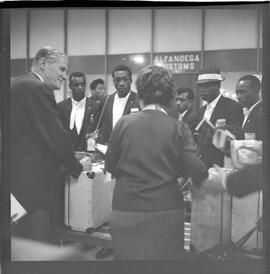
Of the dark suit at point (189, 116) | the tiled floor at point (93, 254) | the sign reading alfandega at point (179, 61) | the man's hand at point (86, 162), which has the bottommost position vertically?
the tiled floor at point (93, 254)

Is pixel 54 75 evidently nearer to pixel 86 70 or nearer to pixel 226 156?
pixel 86 70

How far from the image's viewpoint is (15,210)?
10.9ft

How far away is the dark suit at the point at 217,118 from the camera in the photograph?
317 cm

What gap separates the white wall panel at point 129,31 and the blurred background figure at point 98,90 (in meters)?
0.27

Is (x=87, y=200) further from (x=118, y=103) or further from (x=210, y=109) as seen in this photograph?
(x=210, y=109)

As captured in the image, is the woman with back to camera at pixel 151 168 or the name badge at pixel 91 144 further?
the name badge at pixel 91 144

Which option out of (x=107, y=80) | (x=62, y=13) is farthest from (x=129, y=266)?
(x=62, y=13)

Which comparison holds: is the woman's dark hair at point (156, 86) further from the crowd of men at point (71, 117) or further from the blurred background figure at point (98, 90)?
the blurred background figure at point (98, 90)

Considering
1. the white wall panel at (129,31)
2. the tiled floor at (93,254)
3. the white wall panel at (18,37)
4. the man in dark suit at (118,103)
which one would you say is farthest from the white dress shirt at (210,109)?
the white wall panel at (18,37)

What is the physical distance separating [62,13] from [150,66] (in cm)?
85

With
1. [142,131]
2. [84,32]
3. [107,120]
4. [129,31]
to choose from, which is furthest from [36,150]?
[129,31]

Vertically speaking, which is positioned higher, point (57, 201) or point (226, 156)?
point (226, 156)

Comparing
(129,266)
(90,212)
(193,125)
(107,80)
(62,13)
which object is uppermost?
(62,13)

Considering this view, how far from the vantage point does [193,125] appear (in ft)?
10.5
